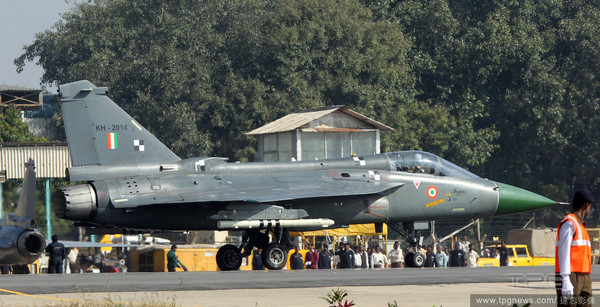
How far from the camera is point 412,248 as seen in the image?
25.4 m

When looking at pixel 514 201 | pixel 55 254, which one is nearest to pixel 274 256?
pixel 55 254

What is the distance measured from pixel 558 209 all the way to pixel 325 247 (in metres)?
33.9

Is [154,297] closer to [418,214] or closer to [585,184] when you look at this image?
[418,214]

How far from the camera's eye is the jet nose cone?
84.7 feet

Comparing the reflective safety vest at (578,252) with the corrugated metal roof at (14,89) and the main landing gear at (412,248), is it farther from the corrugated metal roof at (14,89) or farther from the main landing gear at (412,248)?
the corrugated metal roof at (14,89)

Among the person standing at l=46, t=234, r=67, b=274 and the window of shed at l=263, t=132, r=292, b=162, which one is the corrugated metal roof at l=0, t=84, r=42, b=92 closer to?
the window of shed at l=263, t=132, r=292, b=162

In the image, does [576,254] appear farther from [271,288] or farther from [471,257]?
[471,257]

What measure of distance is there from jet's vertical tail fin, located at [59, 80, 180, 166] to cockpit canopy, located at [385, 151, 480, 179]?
20.5 ft

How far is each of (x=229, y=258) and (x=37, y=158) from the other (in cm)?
1964

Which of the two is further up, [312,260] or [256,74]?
[256,74]

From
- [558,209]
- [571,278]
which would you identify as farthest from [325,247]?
[558,209]

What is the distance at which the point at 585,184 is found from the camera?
61188mm

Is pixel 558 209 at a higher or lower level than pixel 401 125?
lower

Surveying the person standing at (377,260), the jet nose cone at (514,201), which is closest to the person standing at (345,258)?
the person standing at (377,260)
